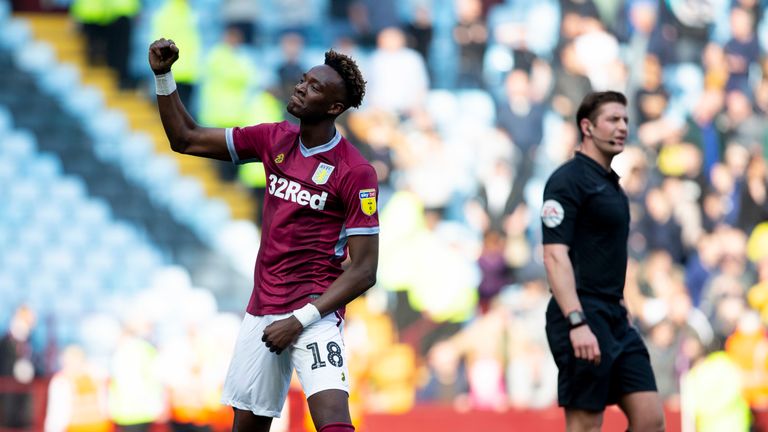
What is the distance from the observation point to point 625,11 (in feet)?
39.7

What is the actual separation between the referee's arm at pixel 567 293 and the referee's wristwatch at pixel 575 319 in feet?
0.04

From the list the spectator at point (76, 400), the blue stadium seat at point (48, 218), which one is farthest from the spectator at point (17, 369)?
the blue stadium seat at point (48, 218)

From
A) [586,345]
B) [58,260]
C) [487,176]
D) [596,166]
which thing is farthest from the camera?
[487,176]

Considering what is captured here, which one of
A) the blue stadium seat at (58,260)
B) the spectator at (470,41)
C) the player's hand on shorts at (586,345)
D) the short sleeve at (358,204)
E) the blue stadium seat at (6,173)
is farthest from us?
the spectator at (470,41)

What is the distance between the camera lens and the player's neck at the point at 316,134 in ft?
15.5

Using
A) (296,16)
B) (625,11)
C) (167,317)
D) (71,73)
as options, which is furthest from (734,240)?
(71,73)

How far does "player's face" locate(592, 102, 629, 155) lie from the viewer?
536cm

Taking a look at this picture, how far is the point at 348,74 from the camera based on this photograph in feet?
15.4

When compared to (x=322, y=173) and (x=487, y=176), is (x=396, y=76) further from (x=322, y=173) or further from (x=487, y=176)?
(x=322, y=173)

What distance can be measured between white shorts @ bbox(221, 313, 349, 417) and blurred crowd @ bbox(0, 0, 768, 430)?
590 cm

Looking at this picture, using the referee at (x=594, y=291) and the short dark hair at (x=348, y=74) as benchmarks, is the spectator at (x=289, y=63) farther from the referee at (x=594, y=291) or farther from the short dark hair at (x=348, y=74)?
the short dark hair at (x=348, y=74)

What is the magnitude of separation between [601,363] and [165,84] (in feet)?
7.19

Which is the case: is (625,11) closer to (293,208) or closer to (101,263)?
(101,263)

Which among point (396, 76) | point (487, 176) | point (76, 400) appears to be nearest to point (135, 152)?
point (76, 400)
